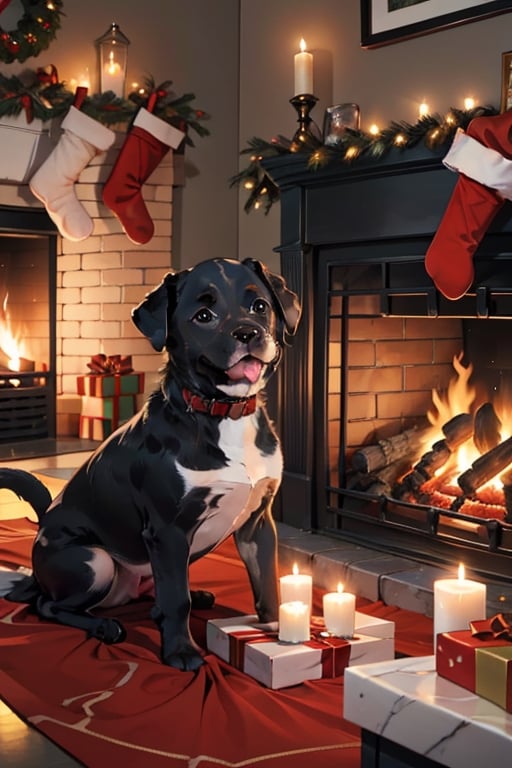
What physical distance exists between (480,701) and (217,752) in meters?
0.56

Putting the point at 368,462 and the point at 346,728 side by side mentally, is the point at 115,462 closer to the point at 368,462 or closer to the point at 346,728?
the point at 346,728

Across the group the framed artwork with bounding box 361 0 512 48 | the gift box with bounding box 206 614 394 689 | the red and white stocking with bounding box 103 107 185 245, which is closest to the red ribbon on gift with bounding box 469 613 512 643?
the gift box with bounding box 206 614 394 689

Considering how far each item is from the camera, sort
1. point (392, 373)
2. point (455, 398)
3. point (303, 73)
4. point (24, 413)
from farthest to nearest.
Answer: point (24, 413)
point (303, 73)
point (392, 373)
point (455, 398)

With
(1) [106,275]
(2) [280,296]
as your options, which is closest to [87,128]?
(1) [106,275]

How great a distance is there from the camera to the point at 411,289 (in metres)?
2.93

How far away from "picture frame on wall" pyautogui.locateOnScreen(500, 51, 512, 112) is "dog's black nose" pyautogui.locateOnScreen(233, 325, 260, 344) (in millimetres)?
1304

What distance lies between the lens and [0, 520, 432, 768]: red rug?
178 cm

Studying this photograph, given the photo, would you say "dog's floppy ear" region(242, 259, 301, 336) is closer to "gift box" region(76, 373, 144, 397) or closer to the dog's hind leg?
the dog's hind leg

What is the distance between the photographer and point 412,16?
126 inches

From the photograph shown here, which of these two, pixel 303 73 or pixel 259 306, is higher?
pixel 303 73

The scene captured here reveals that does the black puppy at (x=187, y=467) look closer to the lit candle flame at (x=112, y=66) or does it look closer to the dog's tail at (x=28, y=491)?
the dog's tail at (x=28, y=491)

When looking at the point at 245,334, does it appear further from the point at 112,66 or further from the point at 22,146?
the point at 112,66

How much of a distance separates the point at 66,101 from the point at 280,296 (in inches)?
107

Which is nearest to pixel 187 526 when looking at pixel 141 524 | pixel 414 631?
pixel 141 524
